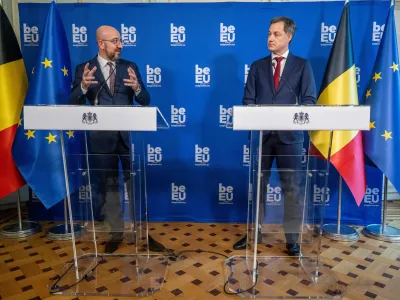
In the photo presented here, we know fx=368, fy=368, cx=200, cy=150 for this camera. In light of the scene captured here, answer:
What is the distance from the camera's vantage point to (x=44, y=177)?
2.80m

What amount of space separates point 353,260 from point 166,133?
69.9 inches

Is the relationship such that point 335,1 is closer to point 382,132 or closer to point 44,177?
point 382,132

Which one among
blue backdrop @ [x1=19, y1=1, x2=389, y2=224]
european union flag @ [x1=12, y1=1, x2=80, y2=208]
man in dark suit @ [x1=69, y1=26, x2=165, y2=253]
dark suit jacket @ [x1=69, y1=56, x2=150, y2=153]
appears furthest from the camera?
blue backdrop @ [x1=19, y1=1, x2=389, y2=224]

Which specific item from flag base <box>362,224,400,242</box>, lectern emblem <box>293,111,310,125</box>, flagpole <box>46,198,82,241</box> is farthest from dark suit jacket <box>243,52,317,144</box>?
flagpole <box>46,198,82,241</box>

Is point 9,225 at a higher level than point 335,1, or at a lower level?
lower

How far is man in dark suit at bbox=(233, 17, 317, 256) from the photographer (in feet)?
7.64

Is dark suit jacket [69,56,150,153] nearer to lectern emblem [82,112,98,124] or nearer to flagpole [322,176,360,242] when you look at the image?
lectern emblem [82,112,98,124]

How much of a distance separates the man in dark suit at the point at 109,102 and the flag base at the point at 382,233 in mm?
1703

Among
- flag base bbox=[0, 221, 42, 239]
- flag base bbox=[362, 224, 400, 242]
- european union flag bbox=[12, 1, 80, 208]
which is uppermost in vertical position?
european union flag bbox=[12, 1, 80, 208]

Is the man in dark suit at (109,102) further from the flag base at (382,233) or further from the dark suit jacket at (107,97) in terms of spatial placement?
the flag base at (382,233)

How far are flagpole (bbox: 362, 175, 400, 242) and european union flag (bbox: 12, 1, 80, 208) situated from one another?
2466 millimetres

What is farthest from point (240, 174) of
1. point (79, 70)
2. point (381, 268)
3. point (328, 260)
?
point (79, 70)

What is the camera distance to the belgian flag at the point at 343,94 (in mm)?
2807

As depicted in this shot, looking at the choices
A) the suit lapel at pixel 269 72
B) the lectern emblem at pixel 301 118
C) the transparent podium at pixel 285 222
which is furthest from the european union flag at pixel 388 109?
the lectern emblem at pixel 301 118
